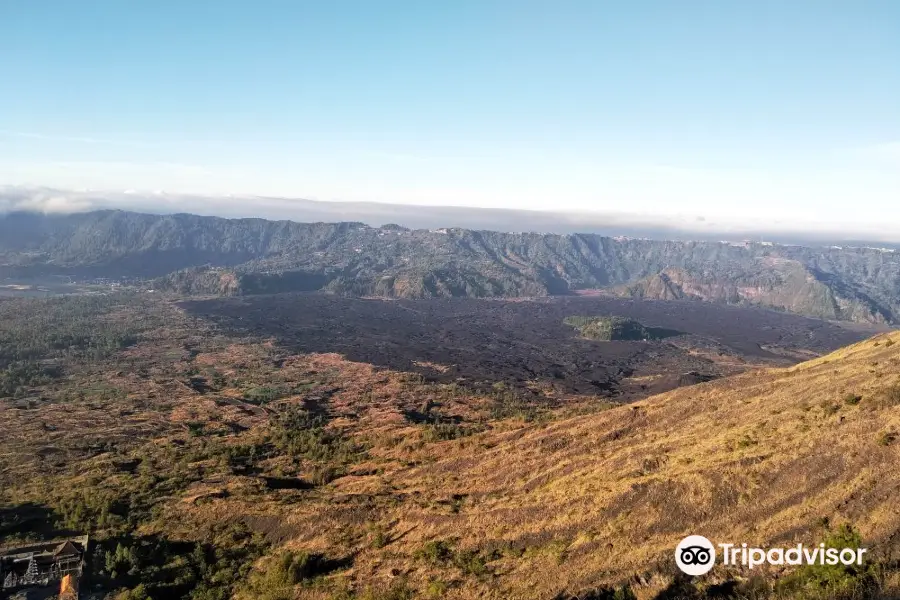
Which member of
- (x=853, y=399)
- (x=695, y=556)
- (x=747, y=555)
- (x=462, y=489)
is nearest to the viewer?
(x=747, y=555)

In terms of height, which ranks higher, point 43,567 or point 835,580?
point 835,580

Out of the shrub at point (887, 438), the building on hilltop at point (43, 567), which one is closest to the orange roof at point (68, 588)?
the building on hilltop at point (43, 567)

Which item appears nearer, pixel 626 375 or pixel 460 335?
pixel 626 375

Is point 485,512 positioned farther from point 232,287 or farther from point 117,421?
point 232,287

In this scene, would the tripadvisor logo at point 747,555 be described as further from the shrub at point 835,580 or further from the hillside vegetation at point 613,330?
the hillside vegetation at point 613,330

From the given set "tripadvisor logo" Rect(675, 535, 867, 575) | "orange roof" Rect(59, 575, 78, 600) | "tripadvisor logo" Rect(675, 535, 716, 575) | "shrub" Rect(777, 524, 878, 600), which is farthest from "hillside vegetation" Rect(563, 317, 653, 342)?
"orange roof" Rect(59, 575, 78, 600)

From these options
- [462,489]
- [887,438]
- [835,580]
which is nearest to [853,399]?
[887,438]

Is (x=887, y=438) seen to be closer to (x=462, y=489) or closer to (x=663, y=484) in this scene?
(x=663, y=484)

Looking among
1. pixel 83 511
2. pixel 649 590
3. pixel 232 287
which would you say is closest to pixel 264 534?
pixel 83 511
